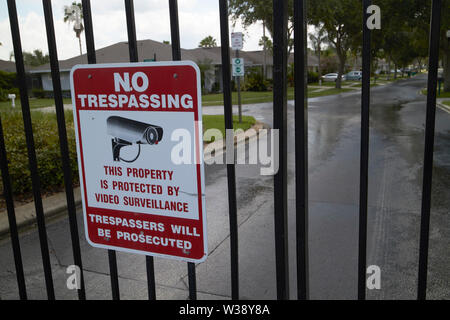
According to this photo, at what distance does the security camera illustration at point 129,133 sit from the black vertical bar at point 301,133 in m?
0.54

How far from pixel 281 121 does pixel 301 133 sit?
0.09 metres

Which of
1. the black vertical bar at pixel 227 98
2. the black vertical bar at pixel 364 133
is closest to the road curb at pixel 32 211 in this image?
the black vertical bar at pixel 227 98

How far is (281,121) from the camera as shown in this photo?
1.50 m

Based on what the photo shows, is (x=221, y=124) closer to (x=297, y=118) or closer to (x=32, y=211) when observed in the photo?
(x=32, y=211)

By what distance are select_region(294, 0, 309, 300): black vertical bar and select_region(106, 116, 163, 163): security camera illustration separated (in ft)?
1.77

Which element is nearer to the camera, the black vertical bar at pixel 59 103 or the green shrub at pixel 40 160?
the black vertical bar at pixel 59 103

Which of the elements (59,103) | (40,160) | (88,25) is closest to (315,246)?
(59,103)

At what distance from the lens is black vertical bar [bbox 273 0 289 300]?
4.71 feet

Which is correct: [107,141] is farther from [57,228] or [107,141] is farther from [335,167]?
[335,167]

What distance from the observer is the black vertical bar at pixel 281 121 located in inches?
56.6

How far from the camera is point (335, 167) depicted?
8.51 m

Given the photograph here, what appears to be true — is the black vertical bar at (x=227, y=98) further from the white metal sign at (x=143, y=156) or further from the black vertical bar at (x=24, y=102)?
the black vertical bar at (x=24, y=102)

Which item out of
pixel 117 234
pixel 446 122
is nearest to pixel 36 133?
pixel 117 234

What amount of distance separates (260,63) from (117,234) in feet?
182
